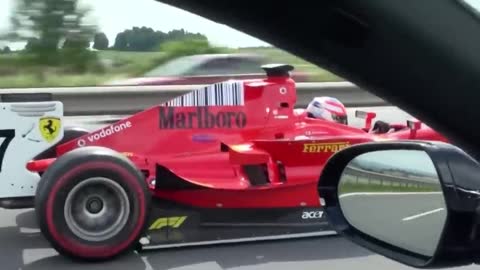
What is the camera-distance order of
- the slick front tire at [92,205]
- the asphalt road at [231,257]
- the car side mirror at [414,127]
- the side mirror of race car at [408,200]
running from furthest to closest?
the car side mirror at [414,127] < the slick front tire at [92,205] < the asphalt road at [231,257] < the side mirror of race car at [408,200]

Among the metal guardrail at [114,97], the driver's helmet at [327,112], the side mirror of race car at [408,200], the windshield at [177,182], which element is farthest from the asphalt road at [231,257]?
the metal guardrail at [114,97]

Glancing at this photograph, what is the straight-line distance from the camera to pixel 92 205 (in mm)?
6785

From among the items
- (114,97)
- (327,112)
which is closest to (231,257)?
(327,112)

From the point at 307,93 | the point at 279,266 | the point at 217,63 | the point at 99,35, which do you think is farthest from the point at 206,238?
the point at 99,35

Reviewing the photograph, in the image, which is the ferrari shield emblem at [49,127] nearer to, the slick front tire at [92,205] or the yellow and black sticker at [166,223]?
the slick front tire at [92,205]

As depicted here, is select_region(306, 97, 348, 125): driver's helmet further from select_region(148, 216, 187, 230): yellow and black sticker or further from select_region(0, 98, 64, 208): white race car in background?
select_region(0, 98, 64, 208): white race car in background

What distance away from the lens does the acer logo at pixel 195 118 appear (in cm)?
761

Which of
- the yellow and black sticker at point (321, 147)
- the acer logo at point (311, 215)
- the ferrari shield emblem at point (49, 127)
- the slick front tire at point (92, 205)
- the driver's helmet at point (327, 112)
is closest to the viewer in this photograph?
the slick front tire at point (92, 205)

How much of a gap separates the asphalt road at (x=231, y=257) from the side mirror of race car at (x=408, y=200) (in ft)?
13.8

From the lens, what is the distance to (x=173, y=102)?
7566mm

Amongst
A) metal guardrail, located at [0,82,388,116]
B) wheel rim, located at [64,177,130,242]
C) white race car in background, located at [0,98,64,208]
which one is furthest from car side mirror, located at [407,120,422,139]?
metal guardrail, located at [0,82,388,116]

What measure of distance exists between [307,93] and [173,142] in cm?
869

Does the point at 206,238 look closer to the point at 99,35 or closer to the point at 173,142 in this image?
the point at 173,142

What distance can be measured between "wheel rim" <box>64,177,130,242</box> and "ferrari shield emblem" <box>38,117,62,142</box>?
2.57 feet
